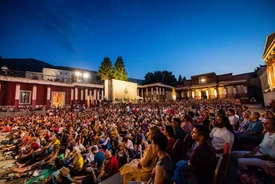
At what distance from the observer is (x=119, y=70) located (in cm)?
4000

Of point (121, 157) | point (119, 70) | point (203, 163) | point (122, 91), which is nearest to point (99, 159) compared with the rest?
point (121, 157)

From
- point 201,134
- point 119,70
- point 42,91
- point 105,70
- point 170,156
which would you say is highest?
point 119,70

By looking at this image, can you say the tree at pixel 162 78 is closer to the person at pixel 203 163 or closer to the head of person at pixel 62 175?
the head of person at pixel 62 175

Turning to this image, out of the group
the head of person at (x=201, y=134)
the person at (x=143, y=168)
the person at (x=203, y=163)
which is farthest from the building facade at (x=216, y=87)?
the person at (x=143, y=168)

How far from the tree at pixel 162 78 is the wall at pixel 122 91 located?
17.6 m

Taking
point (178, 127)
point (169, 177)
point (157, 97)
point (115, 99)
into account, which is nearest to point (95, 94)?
point (115, 99)

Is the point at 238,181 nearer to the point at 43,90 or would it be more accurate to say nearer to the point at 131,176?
the point at 131,176

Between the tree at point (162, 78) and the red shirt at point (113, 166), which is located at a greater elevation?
the tree at point (162, 78)

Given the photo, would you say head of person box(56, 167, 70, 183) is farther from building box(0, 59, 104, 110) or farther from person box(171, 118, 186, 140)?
building box(0, 59, 104, 110)

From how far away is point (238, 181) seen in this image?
109 inches

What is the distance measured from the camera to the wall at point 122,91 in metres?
31.1

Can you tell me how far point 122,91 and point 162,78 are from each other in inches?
976

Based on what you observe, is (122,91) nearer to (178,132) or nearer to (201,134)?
(178,132)

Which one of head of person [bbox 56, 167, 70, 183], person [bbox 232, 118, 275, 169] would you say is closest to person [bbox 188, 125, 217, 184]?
person [bbox 232, 118, 275, 169]
